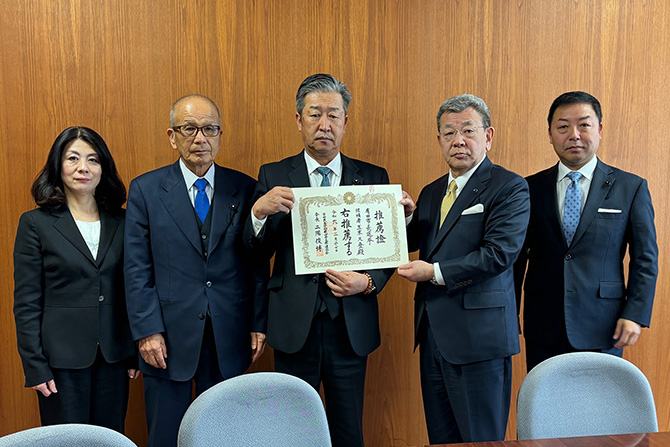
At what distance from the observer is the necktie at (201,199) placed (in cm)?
220

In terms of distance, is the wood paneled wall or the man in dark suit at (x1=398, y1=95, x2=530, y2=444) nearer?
the man in dark suit at (x1=398, y1=95, x2=530, y2=444)

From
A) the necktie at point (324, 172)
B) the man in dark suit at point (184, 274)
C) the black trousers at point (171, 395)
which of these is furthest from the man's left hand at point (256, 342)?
the necktie at point (324, 172)

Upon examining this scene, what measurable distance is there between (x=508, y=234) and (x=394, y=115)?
1.18 metres

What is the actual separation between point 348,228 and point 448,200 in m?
0.45

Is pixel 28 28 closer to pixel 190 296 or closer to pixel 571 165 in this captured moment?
Answer: pixel 190 296

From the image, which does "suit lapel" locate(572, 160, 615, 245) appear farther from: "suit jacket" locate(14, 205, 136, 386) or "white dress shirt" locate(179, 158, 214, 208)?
"suit jacket" locate(14, 205, 136, 386)

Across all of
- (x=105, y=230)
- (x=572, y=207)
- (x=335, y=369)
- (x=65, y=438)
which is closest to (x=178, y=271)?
(x=105, y=230)

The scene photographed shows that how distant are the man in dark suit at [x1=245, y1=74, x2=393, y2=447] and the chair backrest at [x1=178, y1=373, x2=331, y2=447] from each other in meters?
0.69

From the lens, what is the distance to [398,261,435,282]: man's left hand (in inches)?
81.0

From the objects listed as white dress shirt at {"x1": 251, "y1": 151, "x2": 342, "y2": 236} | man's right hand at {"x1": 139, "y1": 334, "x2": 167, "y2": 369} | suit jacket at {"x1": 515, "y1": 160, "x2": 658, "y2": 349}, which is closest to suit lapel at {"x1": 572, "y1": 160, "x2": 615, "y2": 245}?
suit jacket at {"x1": 515, "y1": 160, "x2": 658, "y2": 349}

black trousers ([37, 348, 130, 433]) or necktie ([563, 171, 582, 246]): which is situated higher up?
necktie ([563, 171, 582, 246])

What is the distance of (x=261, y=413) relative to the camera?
1.37m

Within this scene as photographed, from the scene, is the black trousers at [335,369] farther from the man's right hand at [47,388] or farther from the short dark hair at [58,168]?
the short dark hair at [58,168]

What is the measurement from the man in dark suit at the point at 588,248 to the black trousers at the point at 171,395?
150cm
